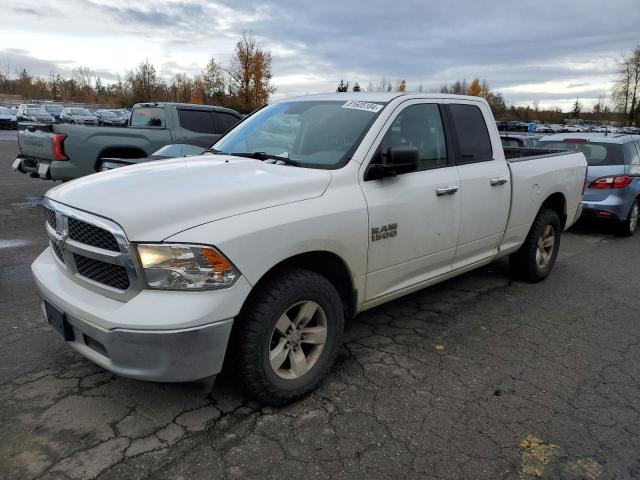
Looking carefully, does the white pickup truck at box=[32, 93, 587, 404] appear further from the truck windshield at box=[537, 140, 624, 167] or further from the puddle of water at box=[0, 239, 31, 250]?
the truck windshield at box=[537, 140, 624, 167]

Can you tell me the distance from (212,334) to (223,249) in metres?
0.43

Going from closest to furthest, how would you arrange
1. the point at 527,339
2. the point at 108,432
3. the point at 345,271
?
1. the point at 108,432
2. the point at 345,271
3. the point at 527,339

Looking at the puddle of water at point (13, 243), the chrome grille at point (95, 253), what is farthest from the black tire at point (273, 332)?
the puddle of water at point (13, 243)

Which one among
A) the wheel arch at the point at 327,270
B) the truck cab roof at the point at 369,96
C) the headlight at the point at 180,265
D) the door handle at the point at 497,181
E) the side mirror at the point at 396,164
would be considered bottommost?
the wheel arch at the point at 327,270

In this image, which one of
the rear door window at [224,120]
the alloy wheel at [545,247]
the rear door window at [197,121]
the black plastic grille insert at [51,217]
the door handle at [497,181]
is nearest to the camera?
the black plastic grille insert at [51,217]

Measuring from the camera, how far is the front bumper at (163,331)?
96.6 inches

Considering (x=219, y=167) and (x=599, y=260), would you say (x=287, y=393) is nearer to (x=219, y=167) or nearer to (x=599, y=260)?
(x=219, y=167)

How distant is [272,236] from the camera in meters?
2.75

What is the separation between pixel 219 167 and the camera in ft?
11.1

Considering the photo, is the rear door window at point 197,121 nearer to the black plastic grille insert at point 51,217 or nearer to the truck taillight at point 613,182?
the black plastic grille insert at point 51,217

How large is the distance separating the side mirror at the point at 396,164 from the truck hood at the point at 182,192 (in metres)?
0.35

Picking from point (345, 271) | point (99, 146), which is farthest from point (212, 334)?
point (99, 146)

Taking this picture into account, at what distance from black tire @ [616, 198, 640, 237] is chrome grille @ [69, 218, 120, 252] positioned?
8.13 m

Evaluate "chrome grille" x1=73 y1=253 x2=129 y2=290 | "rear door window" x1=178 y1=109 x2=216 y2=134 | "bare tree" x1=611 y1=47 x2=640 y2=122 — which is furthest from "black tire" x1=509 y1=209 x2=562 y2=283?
"bare tree" x1=611 y1=47 x2=640 y2=122
